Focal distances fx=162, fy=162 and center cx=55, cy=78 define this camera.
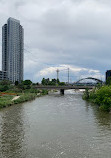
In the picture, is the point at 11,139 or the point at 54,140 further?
the point at 11,139

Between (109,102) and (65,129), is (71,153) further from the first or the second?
(109,102)

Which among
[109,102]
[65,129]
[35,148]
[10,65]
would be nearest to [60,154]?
[35,148]

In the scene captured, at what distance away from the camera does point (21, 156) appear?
17469 millimetres

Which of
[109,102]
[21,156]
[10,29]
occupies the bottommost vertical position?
[21,156]

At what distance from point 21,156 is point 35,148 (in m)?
2.17

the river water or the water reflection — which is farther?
the water reflection

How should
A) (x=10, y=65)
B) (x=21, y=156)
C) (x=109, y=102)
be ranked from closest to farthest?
(x=21, y=156)
(x=109, y=102)
(x=10, y=65)

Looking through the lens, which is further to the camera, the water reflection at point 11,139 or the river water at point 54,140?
the water reflection at point 11,139

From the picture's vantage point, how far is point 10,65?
197000mm

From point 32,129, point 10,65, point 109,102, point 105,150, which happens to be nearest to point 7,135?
point 32,129

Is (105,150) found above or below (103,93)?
below

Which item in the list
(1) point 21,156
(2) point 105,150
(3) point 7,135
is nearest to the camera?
(1) point 21,156

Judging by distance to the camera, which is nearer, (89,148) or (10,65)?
(89,148)

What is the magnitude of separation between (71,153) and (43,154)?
312 cm
